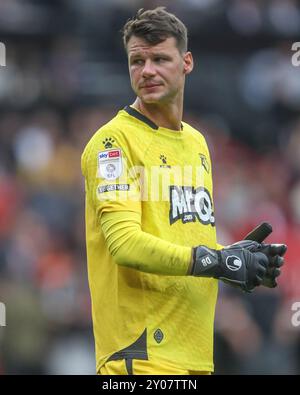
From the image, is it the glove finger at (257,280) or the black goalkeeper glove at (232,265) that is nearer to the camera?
the black goalkeeper glove at (232,265)

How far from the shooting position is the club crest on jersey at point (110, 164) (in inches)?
220

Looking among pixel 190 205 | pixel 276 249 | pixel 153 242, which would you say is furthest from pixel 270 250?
pixel 153 242

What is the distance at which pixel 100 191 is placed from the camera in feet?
18.4

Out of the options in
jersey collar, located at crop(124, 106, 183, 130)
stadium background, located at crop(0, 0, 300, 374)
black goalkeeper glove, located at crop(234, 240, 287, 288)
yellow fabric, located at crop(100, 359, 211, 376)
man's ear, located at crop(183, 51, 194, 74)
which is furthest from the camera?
stadium background, located at crop(0, 0, 300, 374)

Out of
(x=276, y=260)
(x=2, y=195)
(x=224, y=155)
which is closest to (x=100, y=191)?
(x=276, y=260)

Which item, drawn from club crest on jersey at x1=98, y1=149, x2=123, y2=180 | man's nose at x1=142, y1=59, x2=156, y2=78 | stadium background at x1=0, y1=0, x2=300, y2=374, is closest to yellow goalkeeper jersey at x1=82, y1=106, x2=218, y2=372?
club crest on jersey at x1=98, y1=149, x2=123, y2=180

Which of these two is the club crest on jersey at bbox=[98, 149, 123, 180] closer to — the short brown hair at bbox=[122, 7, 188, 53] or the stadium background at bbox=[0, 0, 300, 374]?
the short brown hair at bbox=[122, 7, 188, 53]

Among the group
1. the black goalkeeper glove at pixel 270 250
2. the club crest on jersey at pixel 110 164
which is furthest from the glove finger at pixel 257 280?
the club crest on jersey at pixel 110 164

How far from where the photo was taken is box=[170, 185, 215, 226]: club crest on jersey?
227 inches

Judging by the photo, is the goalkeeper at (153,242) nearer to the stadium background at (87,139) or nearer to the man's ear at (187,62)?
the man's ear at (187,62)

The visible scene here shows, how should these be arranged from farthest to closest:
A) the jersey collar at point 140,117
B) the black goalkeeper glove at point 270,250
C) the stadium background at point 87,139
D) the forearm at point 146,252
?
the stadium background at point 87,139 < the jersey collar at point 140,117 < the black goalkeeper glove at point 270,250 < the forearm at point 146,252

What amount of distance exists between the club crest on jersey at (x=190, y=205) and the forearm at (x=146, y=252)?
1.03 ft

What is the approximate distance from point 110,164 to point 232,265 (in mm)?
785
